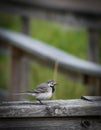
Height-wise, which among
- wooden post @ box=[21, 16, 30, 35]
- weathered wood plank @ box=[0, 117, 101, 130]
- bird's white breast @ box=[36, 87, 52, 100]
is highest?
wooden post @ box=[21, 16, 30, 35]

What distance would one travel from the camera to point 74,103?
12.0 ft

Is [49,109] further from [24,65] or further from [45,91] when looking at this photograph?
[24,65]

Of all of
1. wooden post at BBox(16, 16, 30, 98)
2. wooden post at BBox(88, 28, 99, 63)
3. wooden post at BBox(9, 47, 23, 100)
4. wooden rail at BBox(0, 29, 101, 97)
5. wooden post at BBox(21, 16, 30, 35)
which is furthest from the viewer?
wooden post at BBox(21, 16, 30, 35)

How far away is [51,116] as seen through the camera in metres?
3.55

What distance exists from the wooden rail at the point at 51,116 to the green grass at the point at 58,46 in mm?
3290

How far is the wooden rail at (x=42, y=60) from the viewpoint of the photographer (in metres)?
6.37

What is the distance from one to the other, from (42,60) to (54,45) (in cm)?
285

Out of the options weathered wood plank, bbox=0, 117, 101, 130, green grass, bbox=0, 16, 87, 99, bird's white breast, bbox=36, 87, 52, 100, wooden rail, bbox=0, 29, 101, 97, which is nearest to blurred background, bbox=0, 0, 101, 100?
green grass, bbox=0, 16, 87, 99

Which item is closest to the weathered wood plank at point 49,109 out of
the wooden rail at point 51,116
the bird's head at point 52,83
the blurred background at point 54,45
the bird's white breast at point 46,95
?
the wooden rail at point 51,116

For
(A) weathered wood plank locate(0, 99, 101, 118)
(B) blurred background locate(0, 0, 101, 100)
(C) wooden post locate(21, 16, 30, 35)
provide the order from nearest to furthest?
1. (A) weathered wood plank locate(0, 99, 101, 118)
2. (B) blurred background locate(0, 0, 101, 100)
3. (C) wooden post locate(21, 16, 30, 35)

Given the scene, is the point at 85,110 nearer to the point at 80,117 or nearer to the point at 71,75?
the point at 80,117

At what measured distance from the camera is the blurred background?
764 centimetres

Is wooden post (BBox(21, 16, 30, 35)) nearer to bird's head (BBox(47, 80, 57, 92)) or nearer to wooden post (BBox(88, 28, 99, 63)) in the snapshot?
wooden post (BBox(88, 28, 99, 63))

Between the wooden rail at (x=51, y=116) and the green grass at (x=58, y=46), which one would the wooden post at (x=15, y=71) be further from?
the wooden rail at (x=51, y=116)
